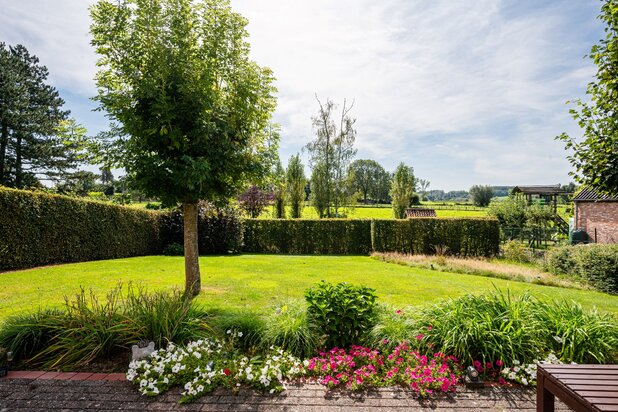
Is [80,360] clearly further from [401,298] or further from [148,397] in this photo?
[401,298]

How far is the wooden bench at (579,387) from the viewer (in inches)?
77.2

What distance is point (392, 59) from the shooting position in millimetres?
7441

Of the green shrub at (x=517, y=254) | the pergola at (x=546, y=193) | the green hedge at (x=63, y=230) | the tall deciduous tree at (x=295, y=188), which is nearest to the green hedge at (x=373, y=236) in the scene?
the green shrub at (x=517, y=254)

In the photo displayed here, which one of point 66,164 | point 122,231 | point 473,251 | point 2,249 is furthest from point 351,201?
point 66,164

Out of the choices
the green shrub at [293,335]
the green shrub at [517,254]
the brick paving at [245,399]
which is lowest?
the green shrub at [517,254]

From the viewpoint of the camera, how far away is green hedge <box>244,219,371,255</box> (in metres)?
18.4

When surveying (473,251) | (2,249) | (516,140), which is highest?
(516,140)

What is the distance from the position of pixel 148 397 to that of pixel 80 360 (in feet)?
4.14

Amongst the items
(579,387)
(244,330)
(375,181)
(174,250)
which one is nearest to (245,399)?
(244,330)

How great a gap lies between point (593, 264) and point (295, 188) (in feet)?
60.0

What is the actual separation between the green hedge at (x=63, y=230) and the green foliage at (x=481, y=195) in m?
58.1

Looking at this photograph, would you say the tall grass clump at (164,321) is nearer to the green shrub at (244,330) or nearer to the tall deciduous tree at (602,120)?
the green shrub at (244,330)

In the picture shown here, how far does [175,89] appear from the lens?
558 cm

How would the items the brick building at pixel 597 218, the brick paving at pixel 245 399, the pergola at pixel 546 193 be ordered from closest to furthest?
the brick paving at pixel 245 399 → the brick building at pixel 597 218 → the pergola at pixel 546 193
